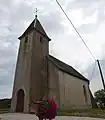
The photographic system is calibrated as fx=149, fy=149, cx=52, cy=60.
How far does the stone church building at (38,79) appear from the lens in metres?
16.9

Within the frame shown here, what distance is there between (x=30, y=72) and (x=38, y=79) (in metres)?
1.44

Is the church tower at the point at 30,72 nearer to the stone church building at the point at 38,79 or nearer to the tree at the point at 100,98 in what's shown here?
the stone church building at the point at 38,79

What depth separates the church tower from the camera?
1690cm

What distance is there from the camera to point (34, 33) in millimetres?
20359

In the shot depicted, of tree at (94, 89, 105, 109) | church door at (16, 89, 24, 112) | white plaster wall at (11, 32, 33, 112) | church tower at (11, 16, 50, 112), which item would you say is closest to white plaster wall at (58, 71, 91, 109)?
church tower at (11, 16, 50, 112)

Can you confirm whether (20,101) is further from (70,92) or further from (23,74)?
(70,92)

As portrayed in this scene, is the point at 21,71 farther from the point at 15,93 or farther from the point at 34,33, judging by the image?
the point at 34,33

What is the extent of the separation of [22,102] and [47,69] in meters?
5.12

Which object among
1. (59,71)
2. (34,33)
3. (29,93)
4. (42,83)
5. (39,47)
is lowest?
(29,93)

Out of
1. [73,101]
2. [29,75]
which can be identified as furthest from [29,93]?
[73,101]

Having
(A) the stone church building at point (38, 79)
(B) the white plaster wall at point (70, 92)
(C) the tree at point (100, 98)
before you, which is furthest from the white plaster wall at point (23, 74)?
(C) the tree at point (100, 98)

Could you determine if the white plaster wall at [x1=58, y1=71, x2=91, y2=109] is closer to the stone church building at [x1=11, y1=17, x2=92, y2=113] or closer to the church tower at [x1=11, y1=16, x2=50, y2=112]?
the stone church building at [x1=11, y1=17, x2=92, y2=113]

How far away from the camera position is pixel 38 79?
18.0 meters

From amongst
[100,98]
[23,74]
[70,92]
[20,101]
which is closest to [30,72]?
[23,74]
